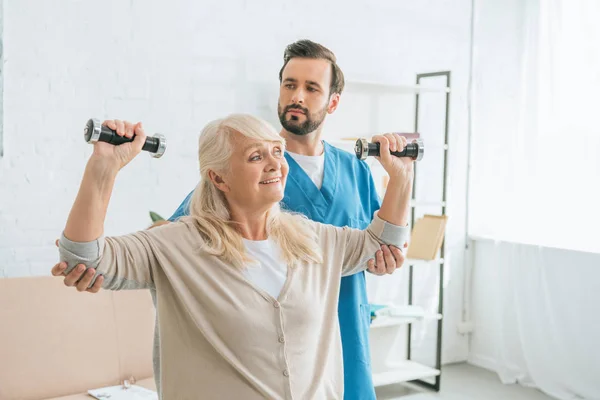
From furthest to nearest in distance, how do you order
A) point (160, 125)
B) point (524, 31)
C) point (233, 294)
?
point (524, 31)
point (160, 125)
point (233, 294)

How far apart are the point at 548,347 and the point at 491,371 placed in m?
0.48

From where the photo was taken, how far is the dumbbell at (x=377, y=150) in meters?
1.64

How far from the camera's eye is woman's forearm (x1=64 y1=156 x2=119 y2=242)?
4.17ft

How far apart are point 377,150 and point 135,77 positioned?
175 cm

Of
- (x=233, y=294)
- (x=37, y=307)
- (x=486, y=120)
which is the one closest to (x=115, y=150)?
(x=233, y=294)

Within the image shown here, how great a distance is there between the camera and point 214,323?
1.43m

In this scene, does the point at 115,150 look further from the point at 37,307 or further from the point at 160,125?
the point at 160,125

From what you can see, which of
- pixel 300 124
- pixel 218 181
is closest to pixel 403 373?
pixel 300 124

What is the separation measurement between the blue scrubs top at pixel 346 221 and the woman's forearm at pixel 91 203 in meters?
0.53

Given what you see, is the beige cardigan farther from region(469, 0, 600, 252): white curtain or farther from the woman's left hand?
region(469, 0, 600, 252): white curtain

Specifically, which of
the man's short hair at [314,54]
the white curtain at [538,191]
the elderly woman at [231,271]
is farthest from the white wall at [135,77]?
the elderly woman at [231,271]

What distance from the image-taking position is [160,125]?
317cm

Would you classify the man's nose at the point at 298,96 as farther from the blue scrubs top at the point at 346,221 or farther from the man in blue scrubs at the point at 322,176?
the blue scrubs top at the point at 346,221

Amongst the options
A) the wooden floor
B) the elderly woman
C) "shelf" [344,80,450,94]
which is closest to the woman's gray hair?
the elderly woman
